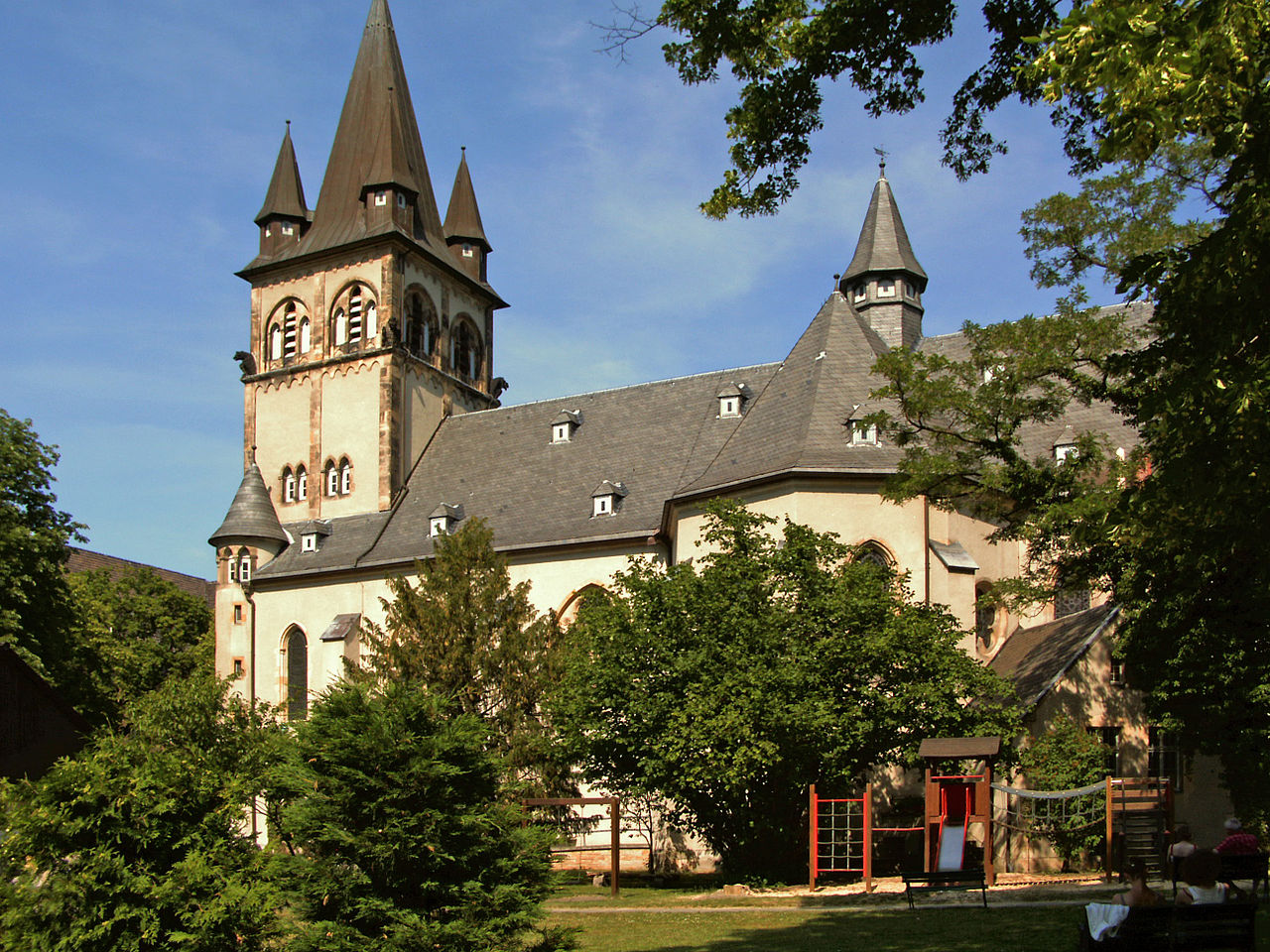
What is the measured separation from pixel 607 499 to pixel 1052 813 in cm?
1548

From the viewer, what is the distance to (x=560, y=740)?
79.2 feet

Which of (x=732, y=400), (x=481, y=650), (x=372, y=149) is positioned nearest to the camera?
(x=481, y=650)

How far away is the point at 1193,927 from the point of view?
30.0 ft

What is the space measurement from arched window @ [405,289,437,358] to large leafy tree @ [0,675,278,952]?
107 feet

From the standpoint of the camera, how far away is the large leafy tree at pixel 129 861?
10.2m

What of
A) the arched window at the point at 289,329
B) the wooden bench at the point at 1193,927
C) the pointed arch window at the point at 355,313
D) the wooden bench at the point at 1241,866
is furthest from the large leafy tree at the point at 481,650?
the arched window at the point at 289,329

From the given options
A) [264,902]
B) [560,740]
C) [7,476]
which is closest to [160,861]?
[264,902]

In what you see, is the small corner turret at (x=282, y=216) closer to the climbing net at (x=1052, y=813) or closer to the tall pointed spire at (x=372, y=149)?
the tall pointed spire at (x=372, y=149)

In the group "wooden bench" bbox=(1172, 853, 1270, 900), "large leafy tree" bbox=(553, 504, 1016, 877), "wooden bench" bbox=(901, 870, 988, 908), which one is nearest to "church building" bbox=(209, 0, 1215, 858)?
"large leafy tree" bbox=(553, 504, 1016, 877)

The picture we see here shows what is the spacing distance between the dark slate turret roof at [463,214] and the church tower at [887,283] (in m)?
14.5

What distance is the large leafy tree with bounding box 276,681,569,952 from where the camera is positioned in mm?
9844

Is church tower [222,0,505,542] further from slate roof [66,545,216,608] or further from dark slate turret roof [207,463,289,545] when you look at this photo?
slate roof [66,545,216,608]

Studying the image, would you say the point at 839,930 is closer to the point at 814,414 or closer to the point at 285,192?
the point at 814,414

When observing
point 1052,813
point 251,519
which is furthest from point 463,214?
point 1052,813
